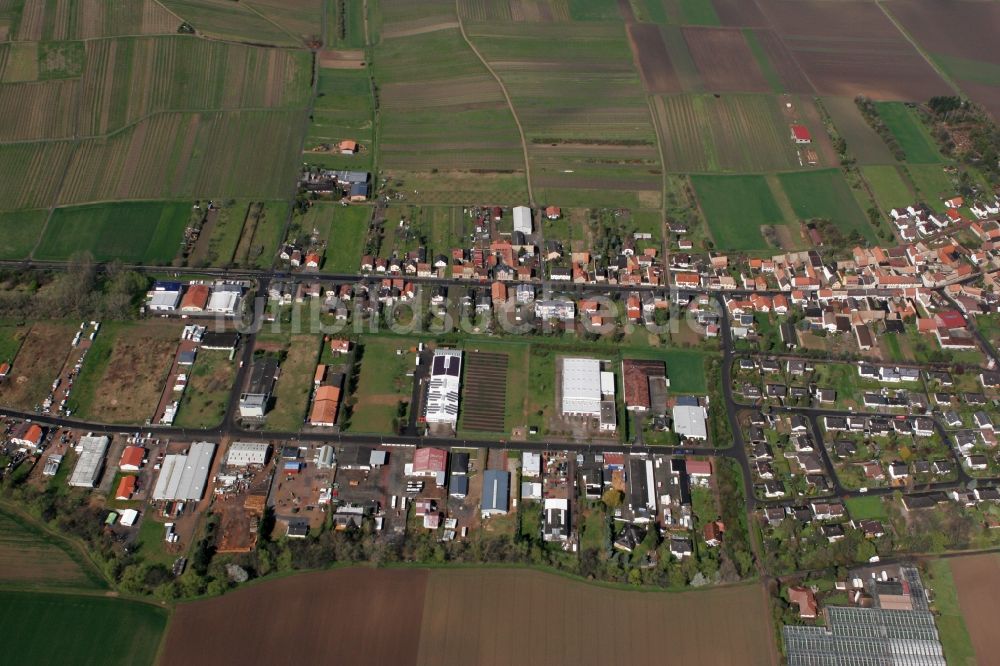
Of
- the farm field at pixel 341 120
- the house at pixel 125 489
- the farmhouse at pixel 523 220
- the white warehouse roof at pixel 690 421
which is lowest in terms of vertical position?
the house at pixel 125 489

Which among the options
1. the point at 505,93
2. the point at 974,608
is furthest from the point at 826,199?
the point at 974,608

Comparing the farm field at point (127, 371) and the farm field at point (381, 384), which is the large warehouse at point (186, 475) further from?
the farm field at point (381, 384)

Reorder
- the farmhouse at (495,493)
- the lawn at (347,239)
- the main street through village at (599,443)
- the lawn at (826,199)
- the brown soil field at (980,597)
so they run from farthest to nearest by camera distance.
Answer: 1. the lawn at (826,199)
2. the lawn at (347,239)
3. the main street through village at (599,443)
4. the farmhouse at (495,493)
5. the brown soil field at (980,597)

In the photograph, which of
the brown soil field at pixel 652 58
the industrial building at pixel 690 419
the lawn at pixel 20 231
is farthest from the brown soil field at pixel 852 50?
the lawn at pixel 20 231

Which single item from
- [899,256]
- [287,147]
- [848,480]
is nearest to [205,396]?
[287,147]

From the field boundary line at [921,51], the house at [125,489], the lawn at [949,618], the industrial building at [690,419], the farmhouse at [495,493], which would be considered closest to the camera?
the lawn at [949,618]
